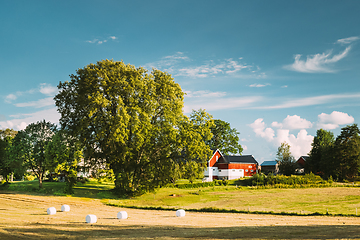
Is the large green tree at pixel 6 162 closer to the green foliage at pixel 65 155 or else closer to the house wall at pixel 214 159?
the green foliage at pixel 65 155

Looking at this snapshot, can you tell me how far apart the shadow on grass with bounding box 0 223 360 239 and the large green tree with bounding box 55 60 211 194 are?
21.7m

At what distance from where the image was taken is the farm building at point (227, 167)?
79938mm

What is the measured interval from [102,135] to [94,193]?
35.1ft

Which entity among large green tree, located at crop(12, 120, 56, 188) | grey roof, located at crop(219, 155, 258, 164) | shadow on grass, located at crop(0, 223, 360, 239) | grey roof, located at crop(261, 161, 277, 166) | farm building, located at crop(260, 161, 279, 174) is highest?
large green tree, located at crop(12, 120, 56, 188)

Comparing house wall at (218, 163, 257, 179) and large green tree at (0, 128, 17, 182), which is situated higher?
large green tree at (0, 128, 17, 182)

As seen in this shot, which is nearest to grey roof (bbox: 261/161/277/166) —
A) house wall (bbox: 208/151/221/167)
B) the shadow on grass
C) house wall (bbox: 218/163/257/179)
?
house wall (bbox: 218/163/257/179)

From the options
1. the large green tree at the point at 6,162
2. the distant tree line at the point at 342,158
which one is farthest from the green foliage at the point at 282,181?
the large green tree at the point at 6,162

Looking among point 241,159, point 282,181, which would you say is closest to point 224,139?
point 241,159

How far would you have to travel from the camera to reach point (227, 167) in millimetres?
80125

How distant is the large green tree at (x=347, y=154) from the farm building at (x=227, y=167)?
881 inches

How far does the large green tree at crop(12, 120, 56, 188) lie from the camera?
4419 centimetres

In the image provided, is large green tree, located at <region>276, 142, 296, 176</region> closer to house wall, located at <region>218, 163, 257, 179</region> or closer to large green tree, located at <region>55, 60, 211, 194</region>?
house wall, located at <region>218, 163, 257, 179</region>

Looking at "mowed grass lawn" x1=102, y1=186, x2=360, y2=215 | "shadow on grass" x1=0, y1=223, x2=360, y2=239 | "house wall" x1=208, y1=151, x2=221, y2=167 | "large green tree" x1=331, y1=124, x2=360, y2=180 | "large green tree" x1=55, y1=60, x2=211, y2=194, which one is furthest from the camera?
"house wall" x1=208, y1=151, x2=221, y2=167

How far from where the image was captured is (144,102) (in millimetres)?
42719
